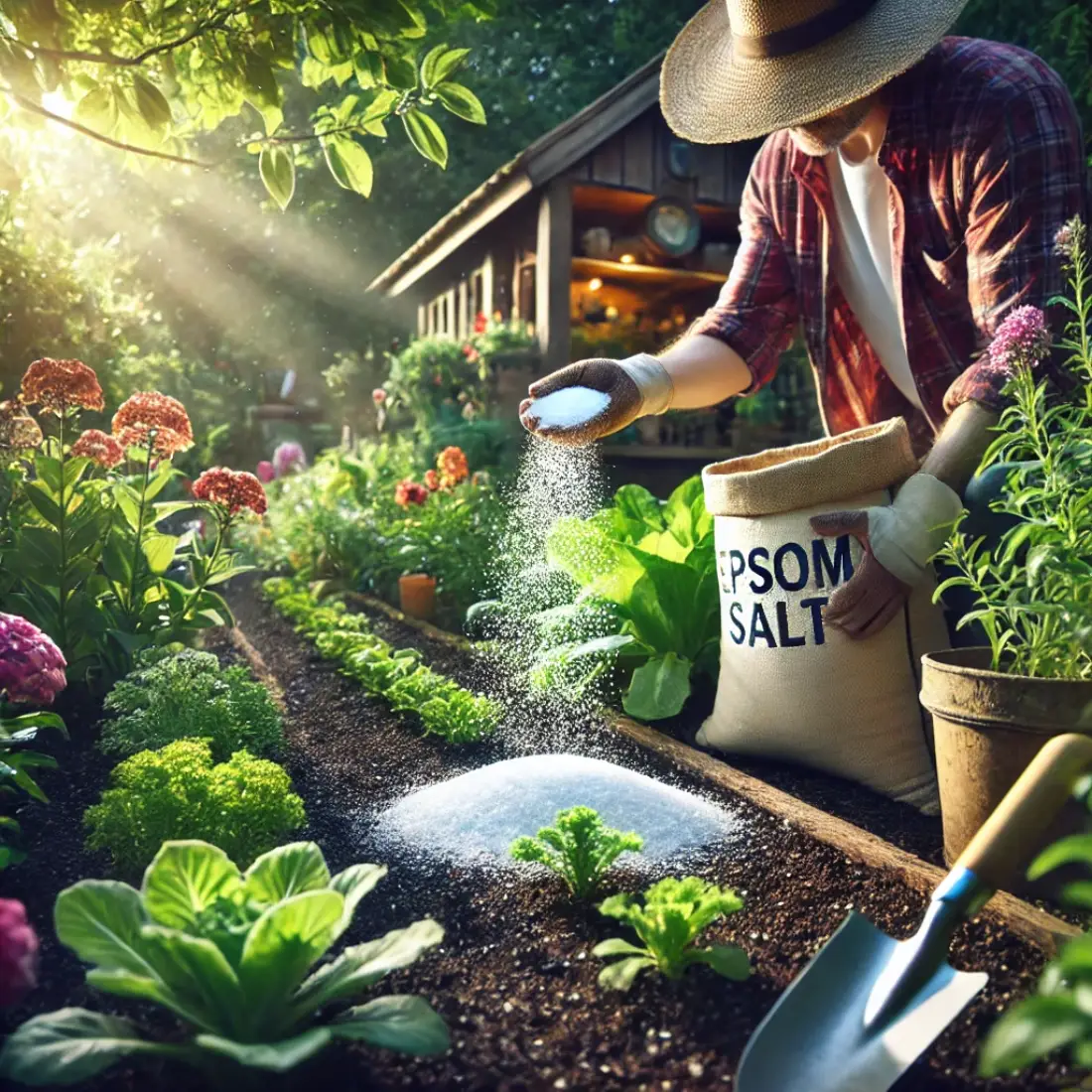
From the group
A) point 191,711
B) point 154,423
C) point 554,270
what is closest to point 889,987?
point 191,711

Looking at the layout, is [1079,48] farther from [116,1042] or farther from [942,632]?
[116,1042]

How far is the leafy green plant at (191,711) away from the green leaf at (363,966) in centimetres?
120

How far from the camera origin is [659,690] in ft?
8.84

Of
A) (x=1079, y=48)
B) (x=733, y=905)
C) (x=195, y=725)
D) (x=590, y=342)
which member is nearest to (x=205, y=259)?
(x=590, y=342)

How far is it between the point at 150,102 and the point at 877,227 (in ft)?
5.93

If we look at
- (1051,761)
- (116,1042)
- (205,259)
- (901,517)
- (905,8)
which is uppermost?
(205,259)

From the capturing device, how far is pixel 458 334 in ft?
33.0

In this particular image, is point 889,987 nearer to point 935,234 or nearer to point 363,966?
point 363,966

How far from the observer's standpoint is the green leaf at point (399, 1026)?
3.74 ft

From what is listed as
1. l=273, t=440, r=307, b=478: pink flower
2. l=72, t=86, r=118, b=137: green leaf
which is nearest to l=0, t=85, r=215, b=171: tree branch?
l=72, t=86, r=118, b=137: green leaf

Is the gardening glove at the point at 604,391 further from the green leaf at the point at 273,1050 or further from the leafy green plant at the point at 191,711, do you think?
the green leaf at the point at 273,1050

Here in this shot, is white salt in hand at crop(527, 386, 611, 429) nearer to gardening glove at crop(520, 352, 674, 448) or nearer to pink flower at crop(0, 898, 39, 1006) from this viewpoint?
gardening glove at crop(520, 352, 674, 448)

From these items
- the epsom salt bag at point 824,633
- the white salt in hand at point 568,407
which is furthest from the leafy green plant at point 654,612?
the white salt in hand at point 568,407

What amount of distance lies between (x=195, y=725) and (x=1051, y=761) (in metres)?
1.89
